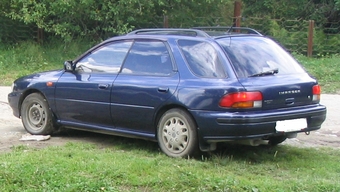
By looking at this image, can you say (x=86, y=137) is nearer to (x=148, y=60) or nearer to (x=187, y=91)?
(x=148, y=60)

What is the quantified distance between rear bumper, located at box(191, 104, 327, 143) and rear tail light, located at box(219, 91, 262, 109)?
0.27 feet

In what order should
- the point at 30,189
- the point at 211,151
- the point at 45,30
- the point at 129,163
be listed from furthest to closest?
the point at 45,30 < the point at 211,151 < the point at 129,163 < the point at 30,189

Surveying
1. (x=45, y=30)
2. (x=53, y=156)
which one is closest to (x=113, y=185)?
(x=53, y=156)

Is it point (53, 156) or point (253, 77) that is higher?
point (253, 77)

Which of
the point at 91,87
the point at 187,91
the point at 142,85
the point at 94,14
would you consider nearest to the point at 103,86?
the point at 91,87

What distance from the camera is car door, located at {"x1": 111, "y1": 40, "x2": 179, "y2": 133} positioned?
6762mm

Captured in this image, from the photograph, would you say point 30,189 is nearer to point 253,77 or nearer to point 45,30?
point 253,77

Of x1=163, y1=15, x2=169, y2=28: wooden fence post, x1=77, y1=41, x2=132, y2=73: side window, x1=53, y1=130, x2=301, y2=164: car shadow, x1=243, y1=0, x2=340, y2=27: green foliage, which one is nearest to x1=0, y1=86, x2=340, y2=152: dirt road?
x1=53, y1=130, x2=301, y2=164: car shadow

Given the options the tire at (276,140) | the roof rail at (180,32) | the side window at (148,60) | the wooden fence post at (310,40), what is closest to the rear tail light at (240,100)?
the side window at (148,60)

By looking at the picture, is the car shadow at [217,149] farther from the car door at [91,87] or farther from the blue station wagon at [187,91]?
the car door at [91,87]

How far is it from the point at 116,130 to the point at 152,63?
3.07 feet

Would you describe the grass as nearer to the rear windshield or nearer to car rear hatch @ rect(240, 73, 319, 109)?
car rear hatch @ rect(240, 73, 319, 109)

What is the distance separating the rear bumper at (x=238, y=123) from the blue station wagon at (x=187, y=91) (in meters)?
0.01

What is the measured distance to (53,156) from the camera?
638 centimetres
